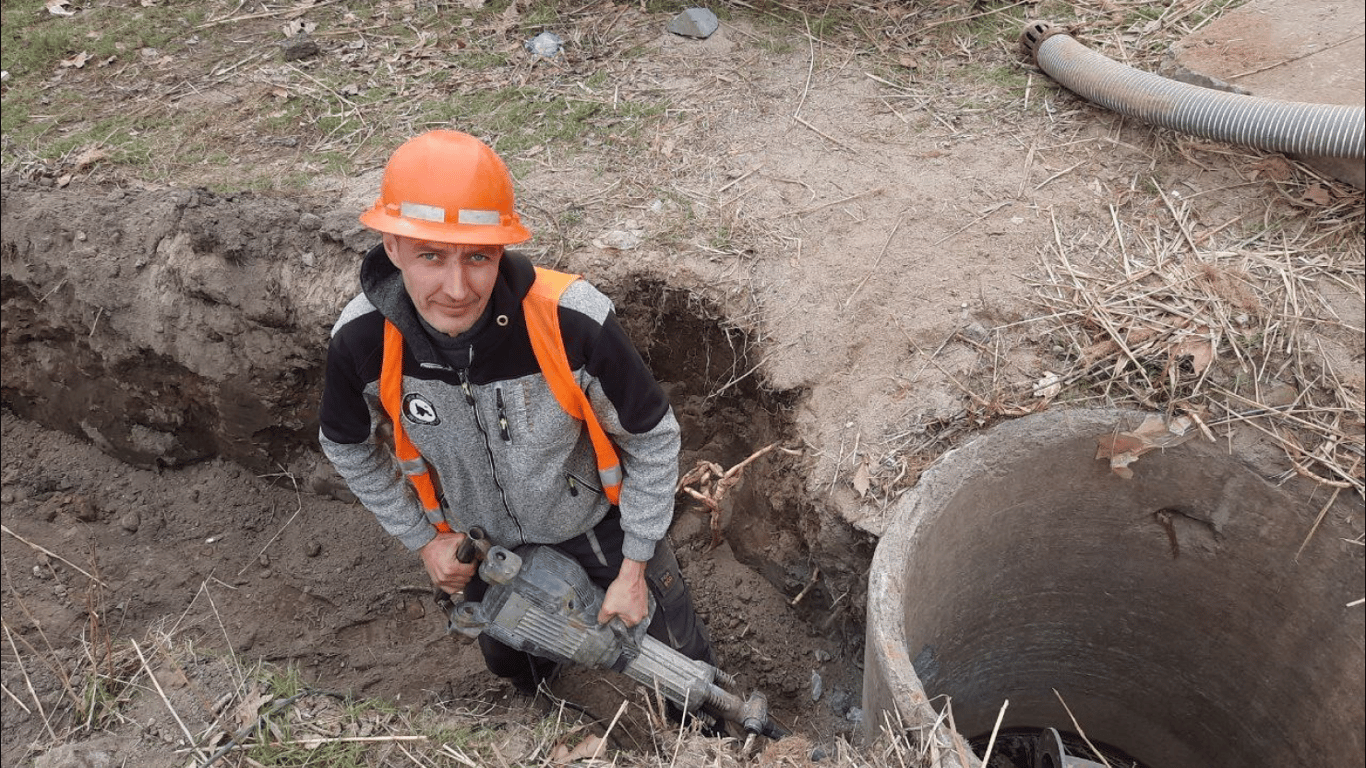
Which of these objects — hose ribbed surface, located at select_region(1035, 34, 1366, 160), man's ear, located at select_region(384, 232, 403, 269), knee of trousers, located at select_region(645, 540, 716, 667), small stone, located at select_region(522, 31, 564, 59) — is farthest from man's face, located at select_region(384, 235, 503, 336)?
small stone, located at select_region(522, 31, 564, 59)

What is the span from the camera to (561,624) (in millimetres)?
3184

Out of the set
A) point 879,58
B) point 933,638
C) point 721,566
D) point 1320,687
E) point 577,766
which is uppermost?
point 879,58

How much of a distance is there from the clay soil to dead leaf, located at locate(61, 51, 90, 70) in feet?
0.68

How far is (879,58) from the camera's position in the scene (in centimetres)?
530

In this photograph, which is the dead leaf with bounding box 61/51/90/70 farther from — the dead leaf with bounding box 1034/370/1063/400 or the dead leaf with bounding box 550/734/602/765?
the dead leaf with bounding box 1034/370/1063/400

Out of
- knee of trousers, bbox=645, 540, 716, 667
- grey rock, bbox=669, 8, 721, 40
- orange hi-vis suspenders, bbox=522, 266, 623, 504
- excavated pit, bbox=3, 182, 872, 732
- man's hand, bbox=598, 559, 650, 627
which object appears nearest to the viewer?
orange hi-vis suspenders, bbox=522, 266, 623, 504

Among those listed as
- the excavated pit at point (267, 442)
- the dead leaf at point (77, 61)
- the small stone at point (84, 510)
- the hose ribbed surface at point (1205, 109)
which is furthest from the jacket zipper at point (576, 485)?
the dead leaf at point (77, 61)

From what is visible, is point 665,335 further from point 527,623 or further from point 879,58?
point 879,58

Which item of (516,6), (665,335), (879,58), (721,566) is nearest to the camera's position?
(665,335)

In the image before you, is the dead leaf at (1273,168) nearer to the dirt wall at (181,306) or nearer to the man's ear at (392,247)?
the man's ear at (392,247)

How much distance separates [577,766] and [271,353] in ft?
8.78

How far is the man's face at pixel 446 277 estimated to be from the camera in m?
2.49

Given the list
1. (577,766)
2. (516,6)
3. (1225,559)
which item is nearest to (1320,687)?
(1225,559)

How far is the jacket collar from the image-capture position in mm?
2617
